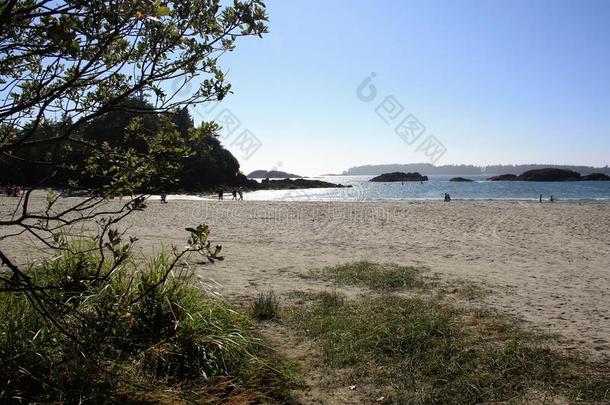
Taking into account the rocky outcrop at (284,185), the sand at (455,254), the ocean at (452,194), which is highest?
the rocky outcrop at (284,185)

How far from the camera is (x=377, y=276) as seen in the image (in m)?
8.63

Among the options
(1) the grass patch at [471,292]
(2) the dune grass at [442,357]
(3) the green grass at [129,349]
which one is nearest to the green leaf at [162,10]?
(3) the green grass at [129,349]

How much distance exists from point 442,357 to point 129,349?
2.95 meters

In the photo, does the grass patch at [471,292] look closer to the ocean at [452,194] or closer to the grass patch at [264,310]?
the grass patch at [264,310]

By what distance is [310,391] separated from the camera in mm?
3980

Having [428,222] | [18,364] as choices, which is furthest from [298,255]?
[428,222]

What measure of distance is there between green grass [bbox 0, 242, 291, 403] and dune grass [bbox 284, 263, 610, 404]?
859mm

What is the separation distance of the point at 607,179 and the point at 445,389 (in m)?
157

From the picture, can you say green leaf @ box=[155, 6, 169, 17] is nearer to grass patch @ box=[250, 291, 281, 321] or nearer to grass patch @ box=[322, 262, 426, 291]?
grass patch @ box=[250, 291, 281, 321]

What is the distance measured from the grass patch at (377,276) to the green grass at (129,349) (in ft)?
12.2

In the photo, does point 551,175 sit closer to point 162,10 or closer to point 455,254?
point 455,254

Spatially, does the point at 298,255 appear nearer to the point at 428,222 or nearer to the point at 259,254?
the point at 259,254

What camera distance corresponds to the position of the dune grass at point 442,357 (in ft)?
12.7

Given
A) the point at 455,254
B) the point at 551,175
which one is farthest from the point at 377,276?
the point at 551,175
